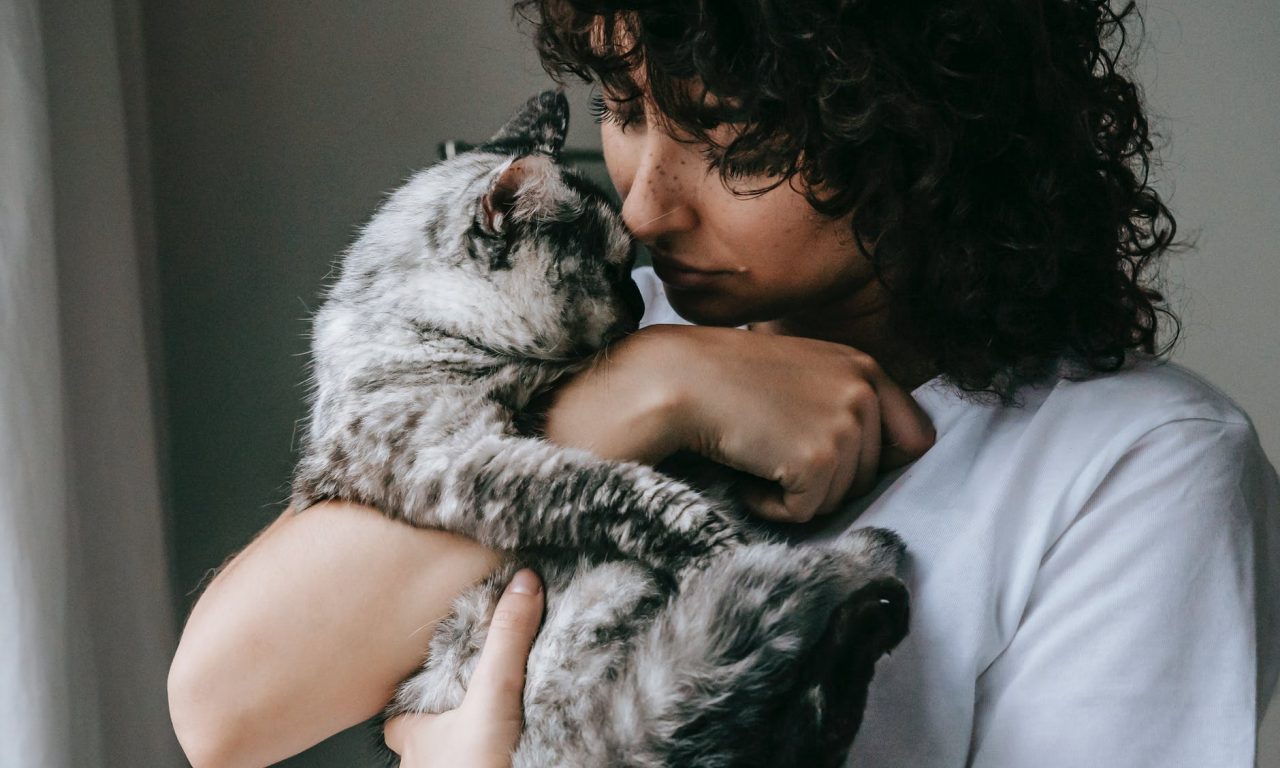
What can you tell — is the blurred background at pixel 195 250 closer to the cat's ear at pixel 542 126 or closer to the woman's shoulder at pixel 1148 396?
the cat's ear at pixel 542 126

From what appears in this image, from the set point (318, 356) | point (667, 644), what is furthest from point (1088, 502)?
point (318, 356)

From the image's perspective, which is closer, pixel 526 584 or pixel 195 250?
pixel 526 584

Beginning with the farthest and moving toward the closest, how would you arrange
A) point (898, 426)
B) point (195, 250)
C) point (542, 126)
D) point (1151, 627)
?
point (195, 250), point (542, 126), point (898, 426), point (1151, 627)

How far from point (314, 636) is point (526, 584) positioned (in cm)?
20

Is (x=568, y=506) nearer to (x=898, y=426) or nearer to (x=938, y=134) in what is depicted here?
(x=898, y=426)

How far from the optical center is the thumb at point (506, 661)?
69cm

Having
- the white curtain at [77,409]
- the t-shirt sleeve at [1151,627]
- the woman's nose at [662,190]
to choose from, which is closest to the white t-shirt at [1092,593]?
the t-shirt sleeve at [1151,627]

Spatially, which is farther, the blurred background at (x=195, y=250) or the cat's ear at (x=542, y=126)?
the cat's ear at (x=542, y=126)

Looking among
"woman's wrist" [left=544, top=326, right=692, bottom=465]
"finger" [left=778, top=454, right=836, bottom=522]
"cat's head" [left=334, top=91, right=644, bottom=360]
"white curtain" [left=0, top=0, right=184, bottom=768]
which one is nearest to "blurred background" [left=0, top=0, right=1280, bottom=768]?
"white curtain" [left=0, top=0, right=184, bottom=768]

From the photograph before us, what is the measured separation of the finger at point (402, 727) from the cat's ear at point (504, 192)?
50 centimetres

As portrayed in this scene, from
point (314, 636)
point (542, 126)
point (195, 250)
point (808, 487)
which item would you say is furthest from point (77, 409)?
point (808, 487)

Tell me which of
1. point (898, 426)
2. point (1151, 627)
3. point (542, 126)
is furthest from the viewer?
point (542, 126)

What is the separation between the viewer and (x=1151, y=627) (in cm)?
69

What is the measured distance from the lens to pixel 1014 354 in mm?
847
